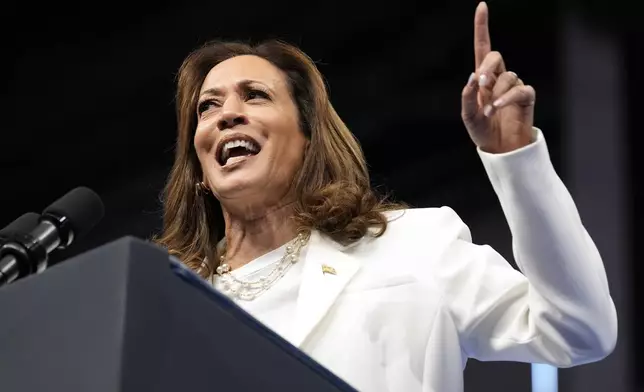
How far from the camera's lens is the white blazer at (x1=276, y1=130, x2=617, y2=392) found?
1237 mm

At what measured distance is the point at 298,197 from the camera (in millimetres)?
1774

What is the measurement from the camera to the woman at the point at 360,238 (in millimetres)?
1222

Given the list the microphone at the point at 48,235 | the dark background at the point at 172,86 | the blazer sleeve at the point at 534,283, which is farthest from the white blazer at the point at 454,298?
the dark background at the point at 172,86

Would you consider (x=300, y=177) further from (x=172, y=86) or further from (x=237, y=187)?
(x=172, y=86)

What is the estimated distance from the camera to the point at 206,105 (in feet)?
6.09

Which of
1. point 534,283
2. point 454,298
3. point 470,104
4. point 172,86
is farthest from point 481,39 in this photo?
point 172,86

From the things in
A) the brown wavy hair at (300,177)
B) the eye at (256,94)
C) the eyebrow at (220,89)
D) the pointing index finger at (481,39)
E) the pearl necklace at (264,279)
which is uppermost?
the pointing index finger at (481,39)

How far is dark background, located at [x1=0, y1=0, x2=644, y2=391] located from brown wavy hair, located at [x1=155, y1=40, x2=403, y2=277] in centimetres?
85

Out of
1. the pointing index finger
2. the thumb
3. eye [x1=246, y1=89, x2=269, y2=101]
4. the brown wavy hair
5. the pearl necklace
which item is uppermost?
the pointing index finger

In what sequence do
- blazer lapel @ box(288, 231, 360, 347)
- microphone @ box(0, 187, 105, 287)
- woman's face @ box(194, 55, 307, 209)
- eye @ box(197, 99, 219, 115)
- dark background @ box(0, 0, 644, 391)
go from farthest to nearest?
1. dark background @ box(0, 0, 644, 391)
2. eye @ box(197, 99, 219, 115)
3. woman's face @ box(194, 55, 307, 209)
4. blazer lapel @ box(288, 231, 360, 347)
5. microphone @ box(0, 187, 105, 287)

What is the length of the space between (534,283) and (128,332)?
705 millimetres

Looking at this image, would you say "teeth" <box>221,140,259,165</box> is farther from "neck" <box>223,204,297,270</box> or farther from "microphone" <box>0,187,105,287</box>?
"microphone" <box>0,187,105,287</box>

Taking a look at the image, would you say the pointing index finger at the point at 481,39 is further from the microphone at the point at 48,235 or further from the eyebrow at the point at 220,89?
the eyebrow at the point at 220,89

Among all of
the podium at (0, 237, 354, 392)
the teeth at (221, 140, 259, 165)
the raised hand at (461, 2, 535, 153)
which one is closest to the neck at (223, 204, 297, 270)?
the teeth at (221, 140, 259, 165)
